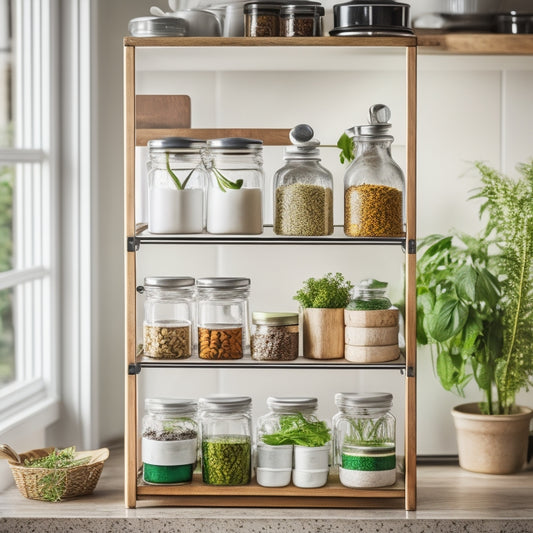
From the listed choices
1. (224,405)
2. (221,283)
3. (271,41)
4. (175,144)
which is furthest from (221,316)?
(271,41)

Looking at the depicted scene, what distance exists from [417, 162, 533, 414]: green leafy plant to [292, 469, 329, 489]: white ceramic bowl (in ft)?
1.56

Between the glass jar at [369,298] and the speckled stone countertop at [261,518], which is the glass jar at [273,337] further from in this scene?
the speckled stone countertop at [261,518]

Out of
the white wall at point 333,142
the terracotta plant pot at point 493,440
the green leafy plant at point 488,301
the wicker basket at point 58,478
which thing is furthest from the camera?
the white wall at point 333,142

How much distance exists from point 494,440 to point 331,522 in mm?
639

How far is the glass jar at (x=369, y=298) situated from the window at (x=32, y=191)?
928 millimetres

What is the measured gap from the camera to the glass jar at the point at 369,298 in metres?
Result: 2.20

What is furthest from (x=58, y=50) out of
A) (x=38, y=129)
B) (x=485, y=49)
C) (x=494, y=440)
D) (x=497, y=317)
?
(x=494, y=440)

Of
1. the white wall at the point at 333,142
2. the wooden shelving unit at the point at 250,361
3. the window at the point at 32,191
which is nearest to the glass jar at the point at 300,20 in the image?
the wooden shelving unit at the point at 250,361

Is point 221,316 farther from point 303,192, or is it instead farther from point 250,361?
point 303,192

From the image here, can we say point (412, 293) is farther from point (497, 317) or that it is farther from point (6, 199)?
point (6, 199)

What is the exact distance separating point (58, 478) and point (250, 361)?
0.56 m

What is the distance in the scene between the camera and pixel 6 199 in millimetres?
2844

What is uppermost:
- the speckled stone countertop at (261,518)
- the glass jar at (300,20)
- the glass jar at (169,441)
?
the glass jar at (300,20)

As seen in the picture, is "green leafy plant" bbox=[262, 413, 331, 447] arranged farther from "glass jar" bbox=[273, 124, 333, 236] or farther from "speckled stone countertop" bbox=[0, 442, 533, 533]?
"glass jar" bbox=[273, 124, 333, 236]
